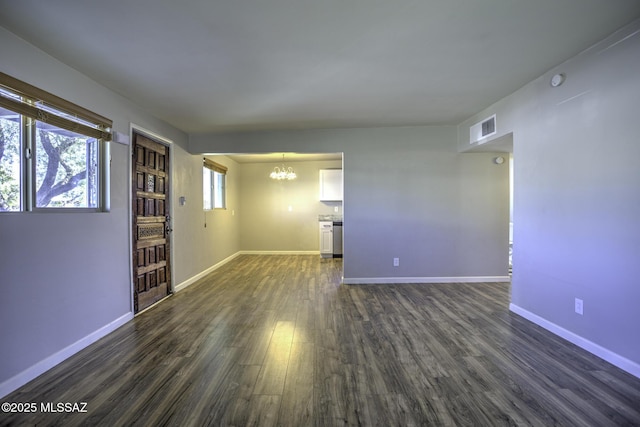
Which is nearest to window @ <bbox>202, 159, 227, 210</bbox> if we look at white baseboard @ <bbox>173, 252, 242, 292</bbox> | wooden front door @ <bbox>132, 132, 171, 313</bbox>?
white baseboard @ <bbox>173, 252, 242, 292</bbox>

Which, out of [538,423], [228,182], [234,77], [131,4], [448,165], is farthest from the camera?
[228,182]

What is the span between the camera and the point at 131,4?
165 centimetres

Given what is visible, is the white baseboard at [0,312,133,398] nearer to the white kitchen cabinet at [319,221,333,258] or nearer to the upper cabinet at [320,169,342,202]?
the white kitchen cabinet at [319,221,333,258]

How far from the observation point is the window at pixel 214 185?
17.4 feet

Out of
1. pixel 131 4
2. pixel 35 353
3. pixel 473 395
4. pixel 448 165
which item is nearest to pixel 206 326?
pixel 35 353

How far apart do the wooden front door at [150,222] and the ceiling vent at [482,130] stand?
4255 mm

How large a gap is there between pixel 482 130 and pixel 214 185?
4.78 meters

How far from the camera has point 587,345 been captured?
7.50ft

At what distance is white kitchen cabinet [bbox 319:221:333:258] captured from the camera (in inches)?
263

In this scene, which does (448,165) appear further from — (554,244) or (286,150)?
(286,150)

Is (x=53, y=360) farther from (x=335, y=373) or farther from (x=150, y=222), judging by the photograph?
(x=335, y=373)

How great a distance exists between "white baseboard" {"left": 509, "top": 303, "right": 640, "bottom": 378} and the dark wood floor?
71 mm

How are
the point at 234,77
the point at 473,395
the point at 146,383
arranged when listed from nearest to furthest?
the point at 473,395 < the point at 146,383 < the point at 234,77

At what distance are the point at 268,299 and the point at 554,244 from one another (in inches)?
125
